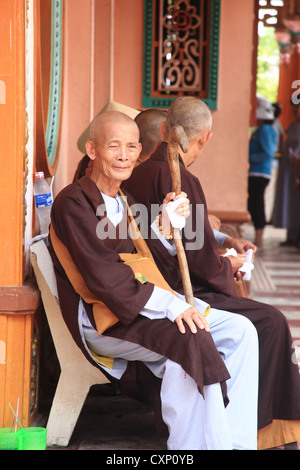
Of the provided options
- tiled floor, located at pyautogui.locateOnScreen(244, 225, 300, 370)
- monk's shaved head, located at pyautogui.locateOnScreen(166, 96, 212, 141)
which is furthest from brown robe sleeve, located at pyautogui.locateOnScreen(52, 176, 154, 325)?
tiled floor, located at pyautogui.locateOnScreen(244, 225, 300, 370)

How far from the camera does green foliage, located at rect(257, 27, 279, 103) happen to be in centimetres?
2228

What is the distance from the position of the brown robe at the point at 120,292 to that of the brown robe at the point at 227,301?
0.36m

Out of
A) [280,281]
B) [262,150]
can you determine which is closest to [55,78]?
[280,281]

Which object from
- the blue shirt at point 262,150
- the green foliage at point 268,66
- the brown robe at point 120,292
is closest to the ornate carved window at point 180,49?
the blue shirt at point 262,150

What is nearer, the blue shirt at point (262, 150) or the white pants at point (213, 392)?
the white pants at point (213, 392)

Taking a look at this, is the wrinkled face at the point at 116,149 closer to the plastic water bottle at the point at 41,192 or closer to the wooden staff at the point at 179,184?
the wooden staff at the point at 179,184

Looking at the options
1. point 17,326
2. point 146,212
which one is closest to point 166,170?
point 146,212

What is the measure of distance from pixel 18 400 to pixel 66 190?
2.64 feet

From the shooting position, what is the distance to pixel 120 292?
2334mm

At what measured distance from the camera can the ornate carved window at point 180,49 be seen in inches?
212

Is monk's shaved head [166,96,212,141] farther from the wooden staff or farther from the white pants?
the white pants

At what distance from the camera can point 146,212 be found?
2.74 metres

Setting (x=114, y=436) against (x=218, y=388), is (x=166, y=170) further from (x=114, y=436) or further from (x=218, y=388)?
(x=114, y=436)

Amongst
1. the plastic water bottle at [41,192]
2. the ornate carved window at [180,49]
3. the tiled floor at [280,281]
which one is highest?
the ornate carved window at [180,49]
